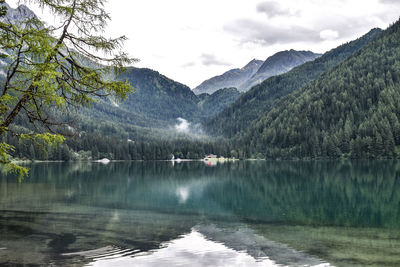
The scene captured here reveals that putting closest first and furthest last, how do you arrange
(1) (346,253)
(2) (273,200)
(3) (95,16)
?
(3) (95,16) → (1) (346,253) → (2) (273,200)

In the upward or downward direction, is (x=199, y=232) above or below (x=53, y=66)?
below

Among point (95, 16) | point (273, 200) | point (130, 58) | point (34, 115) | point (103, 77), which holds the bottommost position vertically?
point (273, 200)

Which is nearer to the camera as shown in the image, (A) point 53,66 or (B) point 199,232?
(A) point 53,66

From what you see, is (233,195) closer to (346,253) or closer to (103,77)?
(346,253)

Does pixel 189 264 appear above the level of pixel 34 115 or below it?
below

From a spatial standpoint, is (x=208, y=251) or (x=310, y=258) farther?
(x=208, y=251)

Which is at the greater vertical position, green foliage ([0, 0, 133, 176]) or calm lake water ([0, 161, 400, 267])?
green foliage ([0, 0, 133, 176])

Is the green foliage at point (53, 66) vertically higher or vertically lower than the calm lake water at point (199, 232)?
higher

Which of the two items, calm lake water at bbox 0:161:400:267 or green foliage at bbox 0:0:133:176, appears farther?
calm lake water at bbox 0:161:400:267

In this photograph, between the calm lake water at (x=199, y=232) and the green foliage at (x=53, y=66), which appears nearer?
the green foliage at (x=53, y=66)

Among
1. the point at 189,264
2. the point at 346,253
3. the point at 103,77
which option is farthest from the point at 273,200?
the point at 103,77

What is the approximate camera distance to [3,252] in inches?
715

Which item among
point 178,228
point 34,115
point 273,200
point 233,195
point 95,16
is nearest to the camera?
point 34,115

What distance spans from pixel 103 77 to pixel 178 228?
44.2 feet
